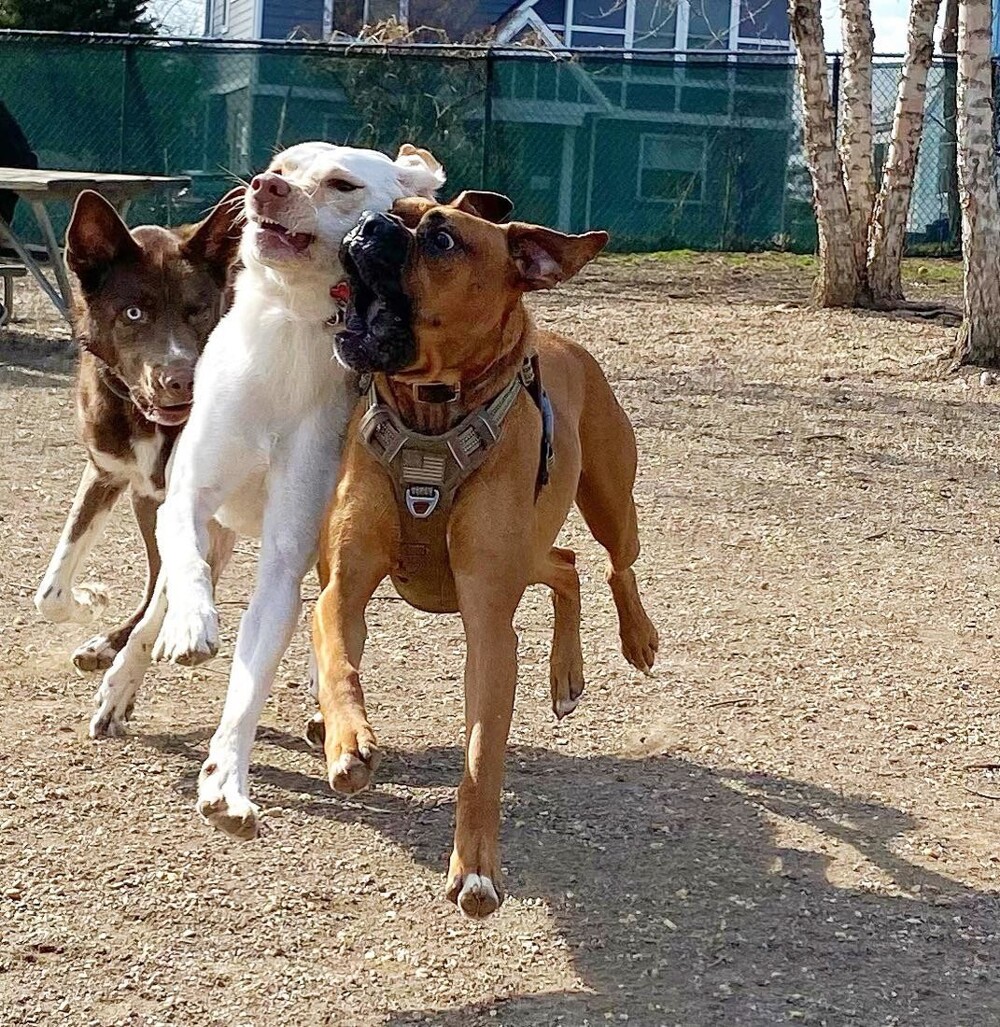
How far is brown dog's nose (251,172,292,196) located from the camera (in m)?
3.62

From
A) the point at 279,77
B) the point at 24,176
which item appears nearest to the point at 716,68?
the point at 279,77

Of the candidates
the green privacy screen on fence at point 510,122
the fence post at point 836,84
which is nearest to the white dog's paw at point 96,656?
the green privacy screen on fence at point 510,122

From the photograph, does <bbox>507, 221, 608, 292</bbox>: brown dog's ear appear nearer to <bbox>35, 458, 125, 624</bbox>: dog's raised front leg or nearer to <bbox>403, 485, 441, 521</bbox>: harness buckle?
<bbox>403, 485, 441, 521</bbox>: harness buckle

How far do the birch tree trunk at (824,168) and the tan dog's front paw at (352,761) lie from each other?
1117cm

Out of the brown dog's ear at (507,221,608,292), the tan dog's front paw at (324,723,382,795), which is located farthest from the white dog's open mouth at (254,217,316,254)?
the tan dog's front paw at (324,723,382,795)

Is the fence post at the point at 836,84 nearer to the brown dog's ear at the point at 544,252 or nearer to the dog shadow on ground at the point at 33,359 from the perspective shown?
the dog shadow on ground at the point at 33,359

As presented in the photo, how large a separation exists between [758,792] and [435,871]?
1.01 meters

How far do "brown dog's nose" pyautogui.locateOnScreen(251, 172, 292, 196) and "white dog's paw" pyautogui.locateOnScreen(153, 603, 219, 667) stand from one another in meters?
0.89

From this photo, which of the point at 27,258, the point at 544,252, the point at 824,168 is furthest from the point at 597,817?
the point at 824,168

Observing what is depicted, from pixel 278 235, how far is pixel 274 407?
1.34 ft

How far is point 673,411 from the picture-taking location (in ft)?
32.6

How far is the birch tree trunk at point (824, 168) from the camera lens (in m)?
13.4

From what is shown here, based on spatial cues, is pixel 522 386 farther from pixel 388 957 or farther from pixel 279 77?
pixel 279 77

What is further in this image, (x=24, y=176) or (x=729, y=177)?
A: (x=729, y=177)
